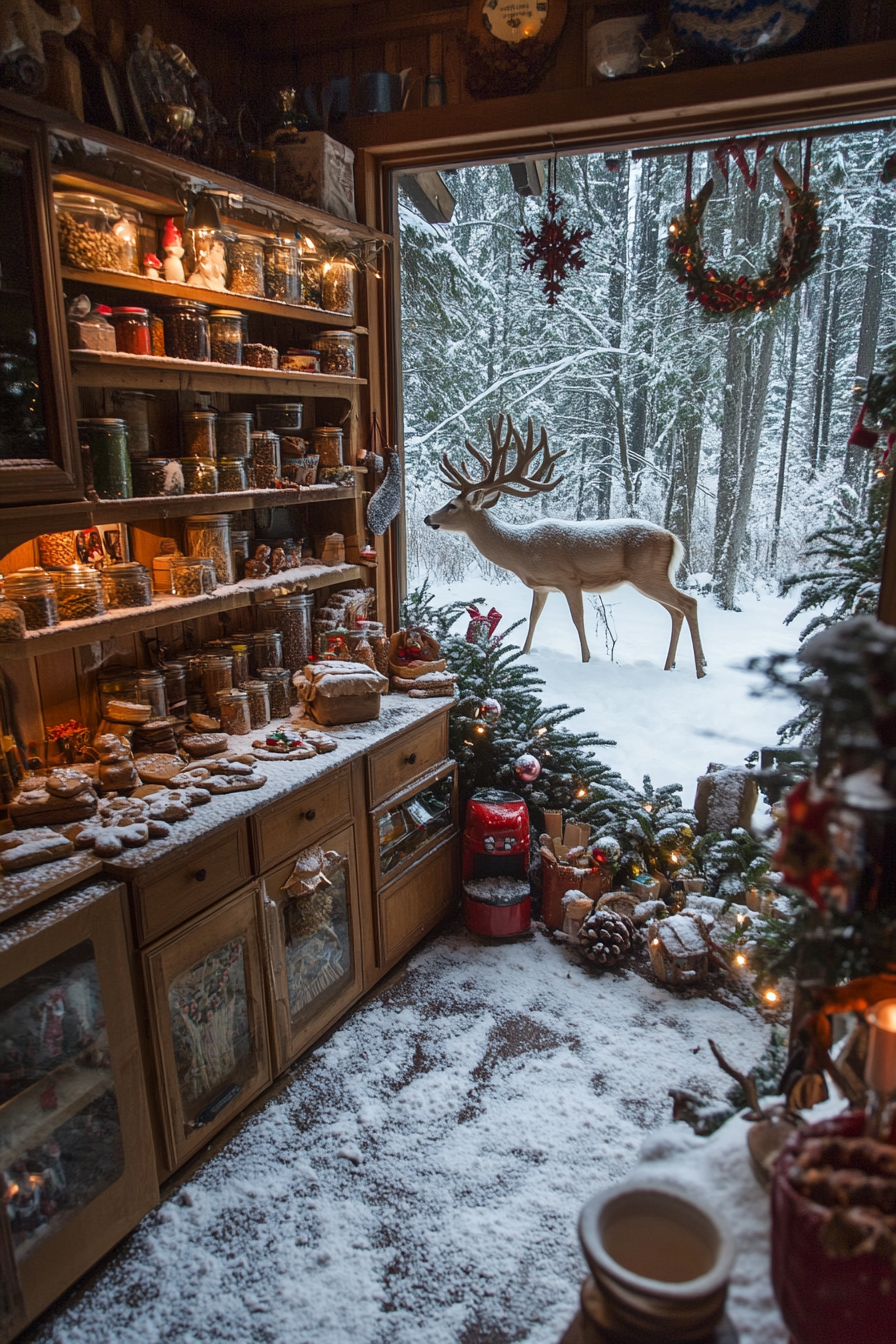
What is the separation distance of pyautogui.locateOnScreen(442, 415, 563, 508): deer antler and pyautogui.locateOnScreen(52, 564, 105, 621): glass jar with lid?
151cm

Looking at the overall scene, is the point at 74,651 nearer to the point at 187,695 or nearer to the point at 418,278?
the point at 187,695

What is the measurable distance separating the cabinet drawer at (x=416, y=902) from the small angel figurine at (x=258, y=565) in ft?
3.38

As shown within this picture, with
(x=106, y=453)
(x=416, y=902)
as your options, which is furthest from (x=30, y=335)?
(x=416, y=902)

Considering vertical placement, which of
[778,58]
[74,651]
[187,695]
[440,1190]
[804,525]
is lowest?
[440,1190]

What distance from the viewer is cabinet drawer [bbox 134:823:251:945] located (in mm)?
1861

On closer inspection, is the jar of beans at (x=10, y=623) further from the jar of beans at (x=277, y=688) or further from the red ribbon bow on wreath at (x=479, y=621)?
the red ribbon bow on wreath at (x=479, y=621)

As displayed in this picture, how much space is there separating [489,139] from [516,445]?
946 mm

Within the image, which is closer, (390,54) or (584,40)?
(584,40)

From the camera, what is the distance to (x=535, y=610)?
3.29 meters

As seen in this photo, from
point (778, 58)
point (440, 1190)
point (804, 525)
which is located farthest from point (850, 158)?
point (440, 1190)

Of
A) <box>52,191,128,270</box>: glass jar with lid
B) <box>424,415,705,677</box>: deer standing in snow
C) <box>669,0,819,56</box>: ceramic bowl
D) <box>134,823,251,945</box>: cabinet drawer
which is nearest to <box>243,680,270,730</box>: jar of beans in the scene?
<box>134,823,251,945</box>: cabinet drawer

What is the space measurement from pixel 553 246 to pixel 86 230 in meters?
1.40

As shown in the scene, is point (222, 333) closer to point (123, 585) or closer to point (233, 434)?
point (233, 434)

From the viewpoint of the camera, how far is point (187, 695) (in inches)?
99.3
